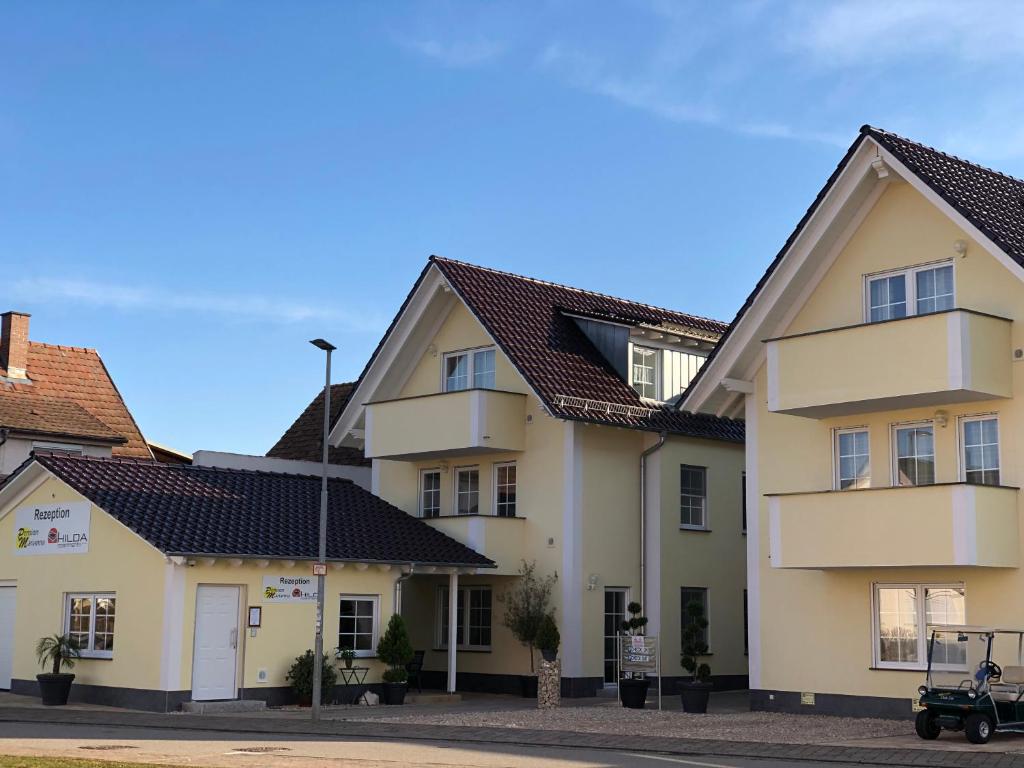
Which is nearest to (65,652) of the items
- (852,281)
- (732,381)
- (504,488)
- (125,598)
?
(125,598)

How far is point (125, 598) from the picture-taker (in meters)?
26.2

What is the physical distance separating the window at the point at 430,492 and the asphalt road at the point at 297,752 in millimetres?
12612

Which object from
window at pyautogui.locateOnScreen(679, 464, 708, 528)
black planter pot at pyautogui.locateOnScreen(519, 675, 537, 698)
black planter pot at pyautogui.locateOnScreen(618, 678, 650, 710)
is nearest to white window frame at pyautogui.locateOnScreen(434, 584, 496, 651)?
black planter pot at pyautogui.locateOnScreen(519, 675, 537, 698)

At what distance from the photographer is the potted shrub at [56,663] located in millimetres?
25844

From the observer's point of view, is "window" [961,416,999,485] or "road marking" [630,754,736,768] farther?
"window" [961,416,999,485]

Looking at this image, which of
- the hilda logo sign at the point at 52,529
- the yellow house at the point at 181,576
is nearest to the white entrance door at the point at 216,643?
the yellow house at the point at 181,576

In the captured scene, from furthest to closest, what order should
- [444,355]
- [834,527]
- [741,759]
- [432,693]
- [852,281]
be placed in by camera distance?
1. [444,355]
2. [432,693]
3. [852,281]
4. [834,527]
5. [741,759]

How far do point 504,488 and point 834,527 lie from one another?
10201 mm

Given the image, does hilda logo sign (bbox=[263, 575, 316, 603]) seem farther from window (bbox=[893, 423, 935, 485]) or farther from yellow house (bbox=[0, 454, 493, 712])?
window (bbox=[893, 423, 935, 485])

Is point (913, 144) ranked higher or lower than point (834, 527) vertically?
higher

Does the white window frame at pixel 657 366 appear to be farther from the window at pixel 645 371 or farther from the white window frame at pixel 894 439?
the white window frame at pixel 894 439

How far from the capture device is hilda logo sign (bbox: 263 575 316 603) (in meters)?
26.7

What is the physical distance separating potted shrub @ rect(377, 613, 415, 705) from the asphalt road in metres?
7.18

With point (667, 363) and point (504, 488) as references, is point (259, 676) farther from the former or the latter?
point (667, 363)
